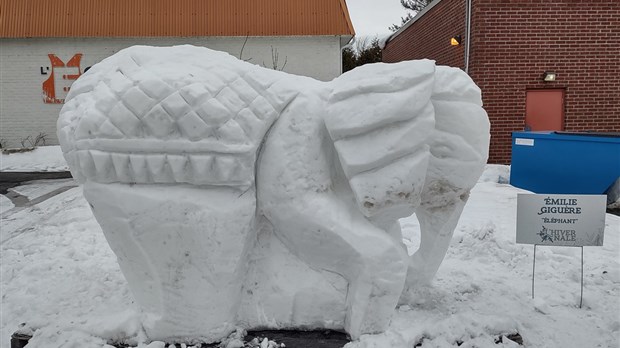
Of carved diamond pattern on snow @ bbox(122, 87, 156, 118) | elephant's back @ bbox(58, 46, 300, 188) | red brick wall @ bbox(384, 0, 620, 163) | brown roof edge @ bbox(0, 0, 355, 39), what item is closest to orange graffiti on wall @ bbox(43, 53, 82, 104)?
brown roof edge @ bbox(0, 0, 355, 39)

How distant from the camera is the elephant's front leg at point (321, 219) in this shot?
2.51m

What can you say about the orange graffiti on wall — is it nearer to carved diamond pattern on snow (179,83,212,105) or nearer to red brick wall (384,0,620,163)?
red brick wall (384,0,620,163)

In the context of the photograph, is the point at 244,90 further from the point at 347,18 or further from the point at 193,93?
the point at 347,18

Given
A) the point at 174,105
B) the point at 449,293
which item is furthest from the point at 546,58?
the point at 174,105

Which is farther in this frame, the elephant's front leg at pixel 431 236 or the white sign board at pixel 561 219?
the white sign board at pixel 561 219

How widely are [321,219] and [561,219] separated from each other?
1881 millimetres

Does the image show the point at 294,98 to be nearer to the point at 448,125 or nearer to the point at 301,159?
the point at 301,159

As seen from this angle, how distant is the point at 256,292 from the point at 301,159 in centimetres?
73

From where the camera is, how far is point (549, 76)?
356 inches

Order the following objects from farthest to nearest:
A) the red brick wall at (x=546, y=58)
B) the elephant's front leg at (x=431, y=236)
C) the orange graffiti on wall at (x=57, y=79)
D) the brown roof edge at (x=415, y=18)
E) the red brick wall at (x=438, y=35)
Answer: the orange graffiti on wall at (x=57, y=79) → the brown roof edge at (x=415, y=18) → the red brick wall at (x=438, y=35) → the red brick wall at (x=546, y=58) → the elephant's front leg at (x=431, y=236)

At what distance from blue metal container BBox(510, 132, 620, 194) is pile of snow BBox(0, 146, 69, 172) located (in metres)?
8.47

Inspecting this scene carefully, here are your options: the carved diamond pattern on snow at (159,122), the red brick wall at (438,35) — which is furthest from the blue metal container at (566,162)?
the carved diamond pattern on snow at (159,122)

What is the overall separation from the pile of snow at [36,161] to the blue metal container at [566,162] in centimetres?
847

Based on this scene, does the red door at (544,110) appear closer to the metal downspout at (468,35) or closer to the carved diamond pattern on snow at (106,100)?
the metal downspout at (468,35)
